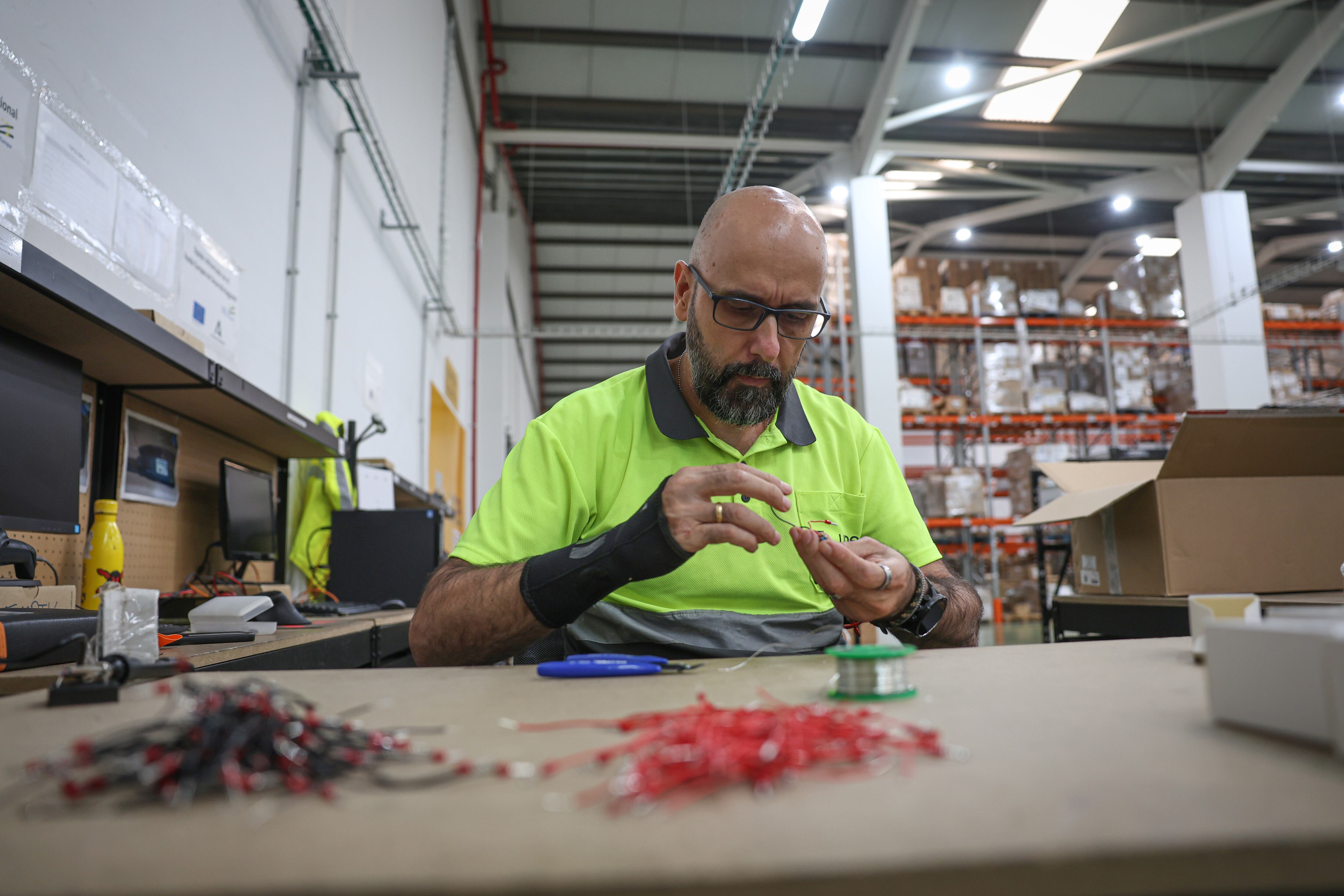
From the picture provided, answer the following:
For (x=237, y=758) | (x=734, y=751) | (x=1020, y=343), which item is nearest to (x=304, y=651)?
(x=237, y=758)

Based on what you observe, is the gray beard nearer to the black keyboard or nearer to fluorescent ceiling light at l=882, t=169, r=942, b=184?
the black keyboard

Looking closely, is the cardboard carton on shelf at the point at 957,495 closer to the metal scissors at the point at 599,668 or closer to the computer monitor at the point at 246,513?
the computer monitor at the point at 246,513

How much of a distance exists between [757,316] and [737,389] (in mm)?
128

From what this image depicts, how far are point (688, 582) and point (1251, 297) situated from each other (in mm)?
8047

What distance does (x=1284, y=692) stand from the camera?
0.45m

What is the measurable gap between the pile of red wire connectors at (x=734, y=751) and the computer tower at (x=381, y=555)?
8.11 feet

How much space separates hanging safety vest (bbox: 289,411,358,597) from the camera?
114 inches

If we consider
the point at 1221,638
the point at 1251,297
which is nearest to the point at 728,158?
the point at 1251,297

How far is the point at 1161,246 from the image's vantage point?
33.3 feet

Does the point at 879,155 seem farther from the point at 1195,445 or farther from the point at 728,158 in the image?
the point at 1195,445

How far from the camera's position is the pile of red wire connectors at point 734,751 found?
0.39 metres

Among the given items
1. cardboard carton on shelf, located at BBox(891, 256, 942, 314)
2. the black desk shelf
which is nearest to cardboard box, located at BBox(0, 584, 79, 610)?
the black desk shelf

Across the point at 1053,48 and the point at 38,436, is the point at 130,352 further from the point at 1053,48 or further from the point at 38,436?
the point at 1053,48

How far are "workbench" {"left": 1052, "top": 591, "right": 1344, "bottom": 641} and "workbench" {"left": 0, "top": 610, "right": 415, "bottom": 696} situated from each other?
1618 mm
